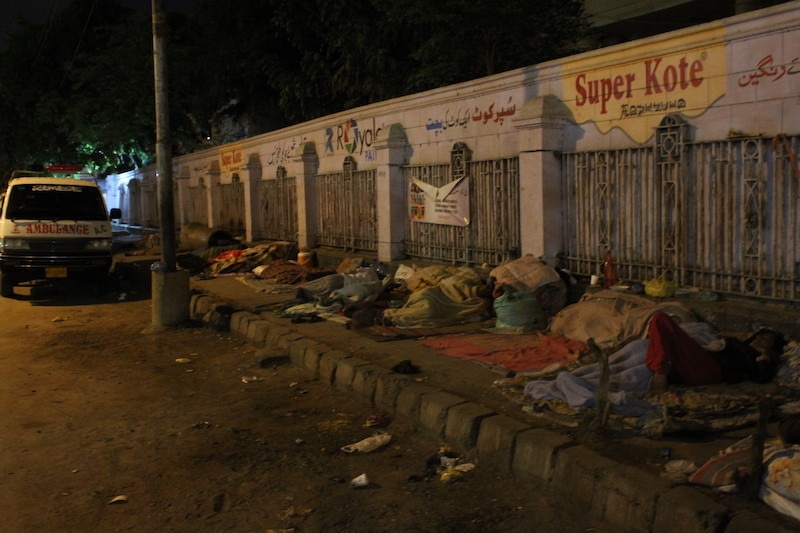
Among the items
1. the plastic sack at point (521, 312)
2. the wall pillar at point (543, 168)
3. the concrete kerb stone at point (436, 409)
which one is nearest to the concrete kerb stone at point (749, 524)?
the concrete kerb stone at point (436, 409)

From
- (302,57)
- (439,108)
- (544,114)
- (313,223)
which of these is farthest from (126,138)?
(544,114)

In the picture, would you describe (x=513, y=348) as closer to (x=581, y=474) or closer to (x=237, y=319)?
(x=581, y=474)

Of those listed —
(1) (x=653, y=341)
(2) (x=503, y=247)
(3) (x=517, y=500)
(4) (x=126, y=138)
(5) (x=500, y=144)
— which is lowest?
(3) (x=517, y=500)

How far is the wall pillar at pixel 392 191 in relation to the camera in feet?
40.1

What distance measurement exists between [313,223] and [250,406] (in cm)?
961

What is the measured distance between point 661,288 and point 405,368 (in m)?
2.89

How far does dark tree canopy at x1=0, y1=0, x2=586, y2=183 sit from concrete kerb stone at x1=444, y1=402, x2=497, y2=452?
906cm

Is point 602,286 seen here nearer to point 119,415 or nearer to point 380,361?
point 380,361

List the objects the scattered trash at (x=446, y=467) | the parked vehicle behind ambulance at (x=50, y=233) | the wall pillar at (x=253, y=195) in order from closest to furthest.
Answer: the scattered trash at (x=446, y=467), the parked vehicle behind ambulance at (x=50, y=233), the wall pillar at (x=253, y=195)

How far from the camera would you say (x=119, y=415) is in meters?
6.24

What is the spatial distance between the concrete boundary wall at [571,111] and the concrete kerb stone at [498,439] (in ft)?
12.9

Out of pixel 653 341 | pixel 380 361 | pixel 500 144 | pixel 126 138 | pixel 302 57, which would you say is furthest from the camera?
pixel 126 138

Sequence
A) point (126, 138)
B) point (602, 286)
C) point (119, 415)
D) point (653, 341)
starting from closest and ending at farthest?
point (653, 341) → point (119, 415) → point (602, 286) → point (126, 138)

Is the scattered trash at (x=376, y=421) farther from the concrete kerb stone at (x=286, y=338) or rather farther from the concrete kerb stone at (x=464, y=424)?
the concrete kerb stone at (x=286, y=338)
